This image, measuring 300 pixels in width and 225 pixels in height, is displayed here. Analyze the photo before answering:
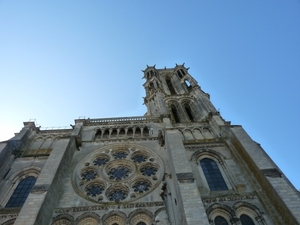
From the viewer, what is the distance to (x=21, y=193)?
14.9 metres

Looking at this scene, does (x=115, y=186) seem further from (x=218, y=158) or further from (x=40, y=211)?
(x=218, y=158)

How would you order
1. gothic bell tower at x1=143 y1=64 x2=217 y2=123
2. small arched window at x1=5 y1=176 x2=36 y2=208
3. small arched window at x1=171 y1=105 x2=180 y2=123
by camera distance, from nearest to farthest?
1. small arched window at x1=5 y1=176 x2=36 y2=208
2. gothic bell tower at x1=143 y1=64 x2=217 y2=123
3. small arched window at x1=171 y1=105 x2=180 y2=123

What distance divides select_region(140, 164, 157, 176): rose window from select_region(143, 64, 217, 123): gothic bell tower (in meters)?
6.05

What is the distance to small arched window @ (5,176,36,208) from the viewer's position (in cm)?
1420

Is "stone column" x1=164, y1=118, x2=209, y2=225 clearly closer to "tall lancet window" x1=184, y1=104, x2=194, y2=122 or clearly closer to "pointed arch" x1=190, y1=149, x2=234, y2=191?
"pointed arch" x1=190, y1=149, x2=234, y2=191

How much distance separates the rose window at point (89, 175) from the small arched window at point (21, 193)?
3.20 meters

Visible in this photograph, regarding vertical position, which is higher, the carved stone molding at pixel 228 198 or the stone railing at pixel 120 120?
the stone railing at pixel 120 120

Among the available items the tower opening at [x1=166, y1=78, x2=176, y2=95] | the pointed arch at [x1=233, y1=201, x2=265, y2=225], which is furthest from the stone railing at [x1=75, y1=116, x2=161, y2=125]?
the pointed arch at [x1=233, y1=201, x2=265, y2=225]

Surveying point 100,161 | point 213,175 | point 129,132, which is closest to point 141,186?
point 100,161

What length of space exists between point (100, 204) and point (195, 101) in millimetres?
16163

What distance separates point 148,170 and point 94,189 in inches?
143

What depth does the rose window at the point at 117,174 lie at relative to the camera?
14.5 metres

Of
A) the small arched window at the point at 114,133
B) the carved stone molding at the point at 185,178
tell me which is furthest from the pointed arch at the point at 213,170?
the small arched window at the point at 114,133

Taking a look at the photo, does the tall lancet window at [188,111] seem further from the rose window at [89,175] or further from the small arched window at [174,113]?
the rose window at [89,175]
